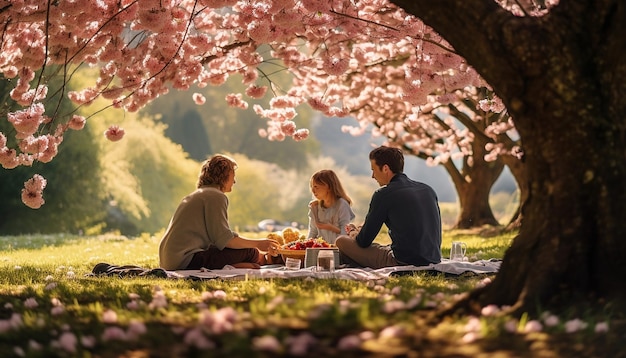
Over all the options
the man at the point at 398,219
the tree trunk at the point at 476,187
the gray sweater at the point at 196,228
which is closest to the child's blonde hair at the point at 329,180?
the man at the point at 398,219

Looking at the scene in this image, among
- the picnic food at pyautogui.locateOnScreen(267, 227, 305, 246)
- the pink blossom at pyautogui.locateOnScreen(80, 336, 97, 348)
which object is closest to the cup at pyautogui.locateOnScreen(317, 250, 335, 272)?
the picnic food at pyautogui.locateOnScreen(267, 227, 305, 246)

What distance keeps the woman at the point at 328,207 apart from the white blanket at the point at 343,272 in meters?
1.38

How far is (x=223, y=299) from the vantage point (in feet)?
18.6

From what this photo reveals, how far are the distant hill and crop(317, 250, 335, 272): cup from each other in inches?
2725

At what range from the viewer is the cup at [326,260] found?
26.9 feet

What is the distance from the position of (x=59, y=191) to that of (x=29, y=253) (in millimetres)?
12584

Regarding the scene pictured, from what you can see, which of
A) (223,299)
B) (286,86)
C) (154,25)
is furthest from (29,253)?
(286,86)

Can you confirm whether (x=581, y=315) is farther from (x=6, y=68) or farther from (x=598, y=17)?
(x=6, y=68)

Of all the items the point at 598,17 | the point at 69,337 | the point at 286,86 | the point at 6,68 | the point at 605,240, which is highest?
the point at 286,86

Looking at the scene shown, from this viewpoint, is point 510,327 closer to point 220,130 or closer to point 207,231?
point 207,231

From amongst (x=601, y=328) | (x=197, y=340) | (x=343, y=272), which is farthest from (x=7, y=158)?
(x=601, y=328)

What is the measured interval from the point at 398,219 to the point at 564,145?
3519 mm

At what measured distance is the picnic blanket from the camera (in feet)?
26.1

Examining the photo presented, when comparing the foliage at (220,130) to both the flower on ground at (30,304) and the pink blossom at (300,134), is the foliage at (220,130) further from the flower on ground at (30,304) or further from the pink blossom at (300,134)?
the flower on ground at (30,304)
